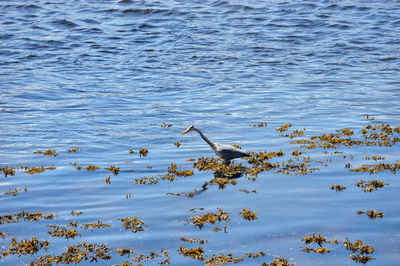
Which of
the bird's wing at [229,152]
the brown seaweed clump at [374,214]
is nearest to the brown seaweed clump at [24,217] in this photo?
the bird's wing at [229,152]

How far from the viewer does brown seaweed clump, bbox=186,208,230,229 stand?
29.7 feet

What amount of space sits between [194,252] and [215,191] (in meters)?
2.66

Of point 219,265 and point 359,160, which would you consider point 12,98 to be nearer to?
point 359,160

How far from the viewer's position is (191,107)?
1858cm

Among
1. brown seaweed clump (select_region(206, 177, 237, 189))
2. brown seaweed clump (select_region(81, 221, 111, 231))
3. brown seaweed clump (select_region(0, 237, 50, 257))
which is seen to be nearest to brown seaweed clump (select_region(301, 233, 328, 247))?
brown seaweed clump (select_region(206, 177, 237, 189))

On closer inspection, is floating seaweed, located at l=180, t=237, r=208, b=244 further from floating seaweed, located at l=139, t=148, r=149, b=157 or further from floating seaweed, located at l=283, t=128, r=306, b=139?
floating seaweed, located at l=283, t=128, r=306, b=139

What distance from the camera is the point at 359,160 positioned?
12.2 meters

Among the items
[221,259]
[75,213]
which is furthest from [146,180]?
[221,259]

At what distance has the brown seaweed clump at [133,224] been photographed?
352 inches

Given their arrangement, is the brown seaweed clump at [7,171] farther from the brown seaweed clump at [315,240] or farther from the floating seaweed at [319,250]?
the floating seaweed at [319,250]

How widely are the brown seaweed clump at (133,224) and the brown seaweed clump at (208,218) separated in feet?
2.66

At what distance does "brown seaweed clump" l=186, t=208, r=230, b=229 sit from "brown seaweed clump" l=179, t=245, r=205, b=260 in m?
0.83

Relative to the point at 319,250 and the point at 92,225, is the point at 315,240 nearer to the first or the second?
the point at 319,250

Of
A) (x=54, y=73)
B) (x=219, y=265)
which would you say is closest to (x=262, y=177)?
(x=219, y=265)
